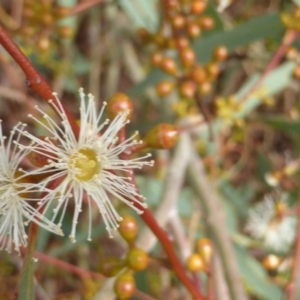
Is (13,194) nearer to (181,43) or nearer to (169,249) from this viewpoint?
(169,249)

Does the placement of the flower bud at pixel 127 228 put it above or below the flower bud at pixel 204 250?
below

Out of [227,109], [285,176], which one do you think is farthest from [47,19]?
[285,176]

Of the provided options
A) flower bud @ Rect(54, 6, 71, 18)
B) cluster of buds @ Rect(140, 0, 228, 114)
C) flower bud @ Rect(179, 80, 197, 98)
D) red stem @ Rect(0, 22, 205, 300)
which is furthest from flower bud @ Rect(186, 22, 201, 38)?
red stem @ Rect(0, 22, 205, 300)

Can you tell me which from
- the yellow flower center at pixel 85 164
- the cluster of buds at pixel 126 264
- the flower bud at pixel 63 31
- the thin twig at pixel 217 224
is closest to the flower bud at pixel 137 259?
the cluster of buds at pixel 126 264

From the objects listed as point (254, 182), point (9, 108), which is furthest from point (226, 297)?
point (9, 108)

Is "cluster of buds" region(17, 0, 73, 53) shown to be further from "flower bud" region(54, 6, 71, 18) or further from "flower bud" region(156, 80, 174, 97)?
"flower bud" region(156, 80, 174, 97)

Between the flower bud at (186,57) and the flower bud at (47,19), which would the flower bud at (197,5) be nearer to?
the flower bud at (186,57)
